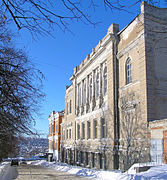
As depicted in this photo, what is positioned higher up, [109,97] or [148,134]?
[109,97]

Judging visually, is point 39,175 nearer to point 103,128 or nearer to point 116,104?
point 103,128

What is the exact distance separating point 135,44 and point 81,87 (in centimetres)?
1427

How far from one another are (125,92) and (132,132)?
11.9 ft

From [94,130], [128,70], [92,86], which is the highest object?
[128,70]

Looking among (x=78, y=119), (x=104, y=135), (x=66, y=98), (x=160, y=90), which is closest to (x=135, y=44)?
(x=160, y=90)

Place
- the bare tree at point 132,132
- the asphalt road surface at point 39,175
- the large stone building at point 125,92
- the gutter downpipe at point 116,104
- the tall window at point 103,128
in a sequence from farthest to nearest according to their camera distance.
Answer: the tall window at point 103,128
the gutter downpipe at point 116,104
the asphalt road surface at point 39,175
the large stone building at point 125,92
the bare tree at point 132,132

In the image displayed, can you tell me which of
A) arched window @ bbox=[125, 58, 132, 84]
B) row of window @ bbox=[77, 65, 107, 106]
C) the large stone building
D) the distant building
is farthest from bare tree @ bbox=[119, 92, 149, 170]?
the distant building

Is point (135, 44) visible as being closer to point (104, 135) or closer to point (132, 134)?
point (132, 134)

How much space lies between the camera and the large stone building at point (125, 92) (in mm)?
17984

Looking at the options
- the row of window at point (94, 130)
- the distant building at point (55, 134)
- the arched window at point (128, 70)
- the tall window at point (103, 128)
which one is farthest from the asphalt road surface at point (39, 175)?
the distant building at point (55, 134)

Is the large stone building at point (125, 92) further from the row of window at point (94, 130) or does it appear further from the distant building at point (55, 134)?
the distant building at point (55, 134)

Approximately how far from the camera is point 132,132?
19.0 m

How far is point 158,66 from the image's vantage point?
1883cm

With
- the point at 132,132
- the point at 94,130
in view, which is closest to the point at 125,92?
the point at 132,132
